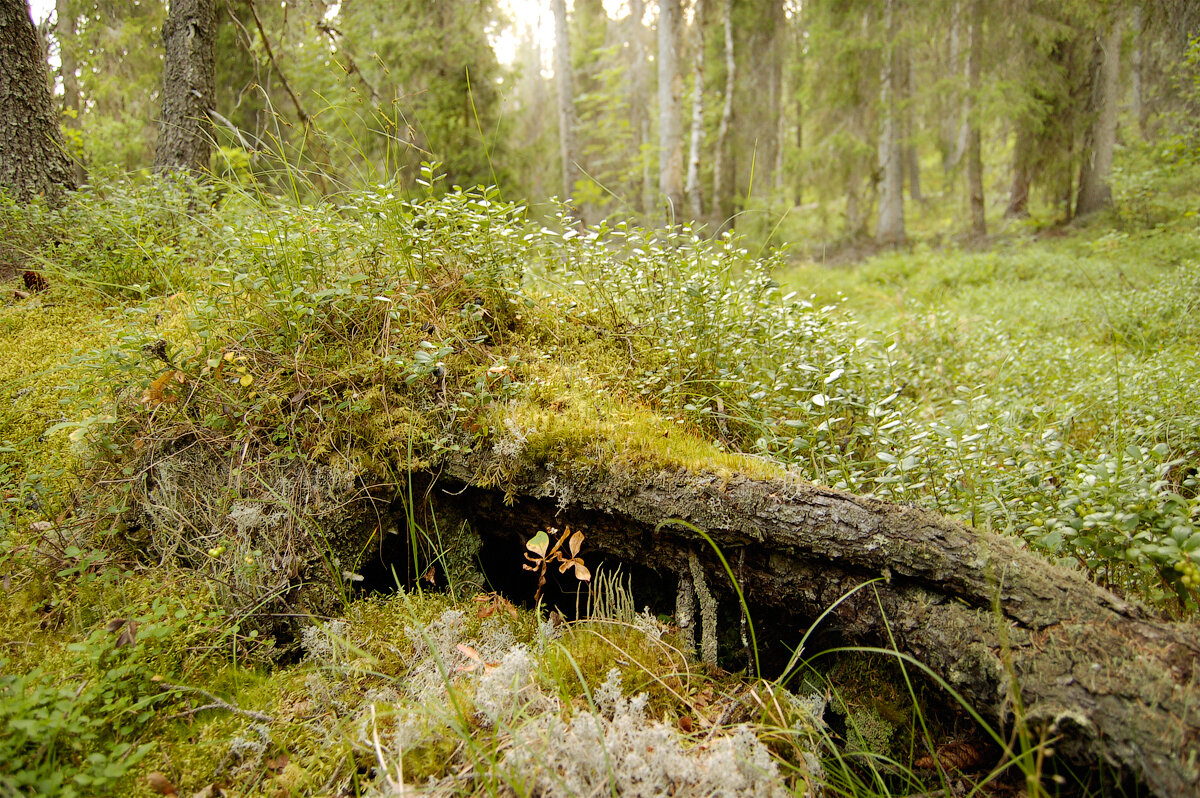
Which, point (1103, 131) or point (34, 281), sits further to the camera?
point (1103, 131)

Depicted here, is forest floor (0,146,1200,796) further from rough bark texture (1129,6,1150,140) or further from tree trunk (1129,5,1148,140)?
tree trunk (1129,5,1148,140)

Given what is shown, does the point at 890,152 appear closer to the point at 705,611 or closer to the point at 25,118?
the point at 705,611

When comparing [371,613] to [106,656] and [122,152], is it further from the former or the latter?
[122,152]

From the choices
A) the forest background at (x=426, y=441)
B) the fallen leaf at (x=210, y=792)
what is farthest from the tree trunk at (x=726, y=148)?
the fallen leaf at (x=210, y=792)

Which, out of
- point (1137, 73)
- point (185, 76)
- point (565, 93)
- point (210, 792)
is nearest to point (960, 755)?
point (210, 792)

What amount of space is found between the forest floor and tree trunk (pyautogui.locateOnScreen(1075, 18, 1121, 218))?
1002 cm

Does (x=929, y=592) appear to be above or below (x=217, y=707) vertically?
above

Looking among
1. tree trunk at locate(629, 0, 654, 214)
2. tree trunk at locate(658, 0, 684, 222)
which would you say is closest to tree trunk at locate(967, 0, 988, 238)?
tree trunk at locate(658, 0, 684, 222)

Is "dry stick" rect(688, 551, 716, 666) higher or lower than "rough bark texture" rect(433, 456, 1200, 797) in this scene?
Result: lower

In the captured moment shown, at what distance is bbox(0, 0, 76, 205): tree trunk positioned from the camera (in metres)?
3.95

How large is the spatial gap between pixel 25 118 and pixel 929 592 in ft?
20.8

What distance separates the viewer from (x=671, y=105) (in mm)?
8641

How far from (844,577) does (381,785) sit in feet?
5.16

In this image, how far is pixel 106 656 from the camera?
1.80 metres
